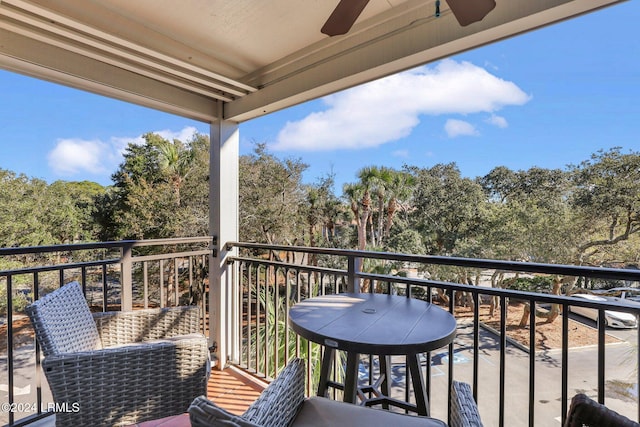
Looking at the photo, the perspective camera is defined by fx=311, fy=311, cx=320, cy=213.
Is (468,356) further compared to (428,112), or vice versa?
(428,112)

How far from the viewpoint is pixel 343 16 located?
153 centimetres

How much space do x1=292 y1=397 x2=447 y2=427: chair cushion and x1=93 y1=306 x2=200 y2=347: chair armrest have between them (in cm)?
127

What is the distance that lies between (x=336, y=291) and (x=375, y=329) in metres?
1.05

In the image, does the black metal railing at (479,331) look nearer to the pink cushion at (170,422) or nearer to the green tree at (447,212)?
the pink cushion at (170,422)

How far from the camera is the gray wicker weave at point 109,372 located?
131cm

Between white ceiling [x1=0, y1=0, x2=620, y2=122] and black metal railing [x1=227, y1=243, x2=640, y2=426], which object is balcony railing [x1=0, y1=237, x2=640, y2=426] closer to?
black metal railing [x1=227, y1=243, x2=640, y2=426]

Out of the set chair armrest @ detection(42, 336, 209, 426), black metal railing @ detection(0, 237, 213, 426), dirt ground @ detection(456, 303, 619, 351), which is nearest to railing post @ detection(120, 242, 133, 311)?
black metal railing @ detection(0, 237, 213, 426)

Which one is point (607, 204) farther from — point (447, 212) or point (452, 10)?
point (452, 10)

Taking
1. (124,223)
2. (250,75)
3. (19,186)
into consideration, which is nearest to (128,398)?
(250,75)

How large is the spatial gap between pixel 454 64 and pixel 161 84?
1525cm

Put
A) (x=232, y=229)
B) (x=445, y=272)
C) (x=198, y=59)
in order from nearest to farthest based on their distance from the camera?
(x=198, y=59), (x=232, y=229), (x=445, y=272)

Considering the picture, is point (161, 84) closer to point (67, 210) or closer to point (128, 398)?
point (128, 398)

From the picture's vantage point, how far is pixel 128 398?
1419 millimetres

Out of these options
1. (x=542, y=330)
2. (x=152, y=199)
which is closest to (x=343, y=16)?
Result: (x=152, y=199)
